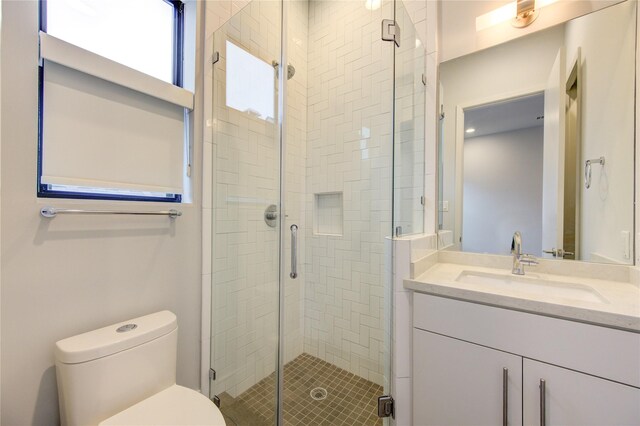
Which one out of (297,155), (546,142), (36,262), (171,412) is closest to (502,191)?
(546,142)

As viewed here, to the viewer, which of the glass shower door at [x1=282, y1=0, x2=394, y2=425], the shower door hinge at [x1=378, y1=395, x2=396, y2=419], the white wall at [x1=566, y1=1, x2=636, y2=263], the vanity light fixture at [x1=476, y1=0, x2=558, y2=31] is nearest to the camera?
the white wall at [x1=566, y1=1, x2=636, y2=263]

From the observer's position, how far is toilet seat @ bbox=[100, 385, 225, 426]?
38.0 inches

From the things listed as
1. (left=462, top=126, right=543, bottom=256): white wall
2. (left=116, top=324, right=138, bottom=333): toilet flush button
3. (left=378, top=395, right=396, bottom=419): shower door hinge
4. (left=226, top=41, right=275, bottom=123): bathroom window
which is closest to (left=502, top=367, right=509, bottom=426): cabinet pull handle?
(left=378, top=395, right=396, bottom=419): shower door hinge

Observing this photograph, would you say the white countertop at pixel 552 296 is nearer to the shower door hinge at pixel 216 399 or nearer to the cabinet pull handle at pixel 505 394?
the cabinet pull handle at pixel 505 394

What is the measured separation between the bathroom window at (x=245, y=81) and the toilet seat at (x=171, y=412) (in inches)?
57.0

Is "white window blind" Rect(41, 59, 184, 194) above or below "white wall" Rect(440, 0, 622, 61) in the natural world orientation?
below

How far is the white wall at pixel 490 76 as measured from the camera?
1408 mm

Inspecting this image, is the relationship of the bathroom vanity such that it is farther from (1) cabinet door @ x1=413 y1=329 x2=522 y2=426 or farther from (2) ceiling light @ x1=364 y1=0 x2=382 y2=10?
(2) ceiling light @ x1=364 y1=0 x2=382 y2=10

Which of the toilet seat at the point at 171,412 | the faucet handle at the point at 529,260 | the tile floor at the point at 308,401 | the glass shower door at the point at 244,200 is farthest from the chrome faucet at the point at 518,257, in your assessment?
the toilet seat at the point at 171,412

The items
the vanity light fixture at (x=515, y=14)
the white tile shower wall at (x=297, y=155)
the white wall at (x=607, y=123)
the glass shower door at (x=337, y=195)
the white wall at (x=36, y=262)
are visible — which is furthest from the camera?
the white tile shower wall at (x=297, y=155)

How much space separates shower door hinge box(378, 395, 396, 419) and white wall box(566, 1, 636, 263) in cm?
122

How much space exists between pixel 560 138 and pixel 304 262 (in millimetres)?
1802

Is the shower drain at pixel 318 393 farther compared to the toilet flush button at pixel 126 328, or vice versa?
the shower drain at pixel 318 393

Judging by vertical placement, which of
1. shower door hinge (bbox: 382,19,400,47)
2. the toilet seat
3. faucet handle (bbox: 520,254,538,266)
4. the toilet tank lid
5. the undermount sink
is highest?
shower door hinge (bbox: 382,19,400,47)
